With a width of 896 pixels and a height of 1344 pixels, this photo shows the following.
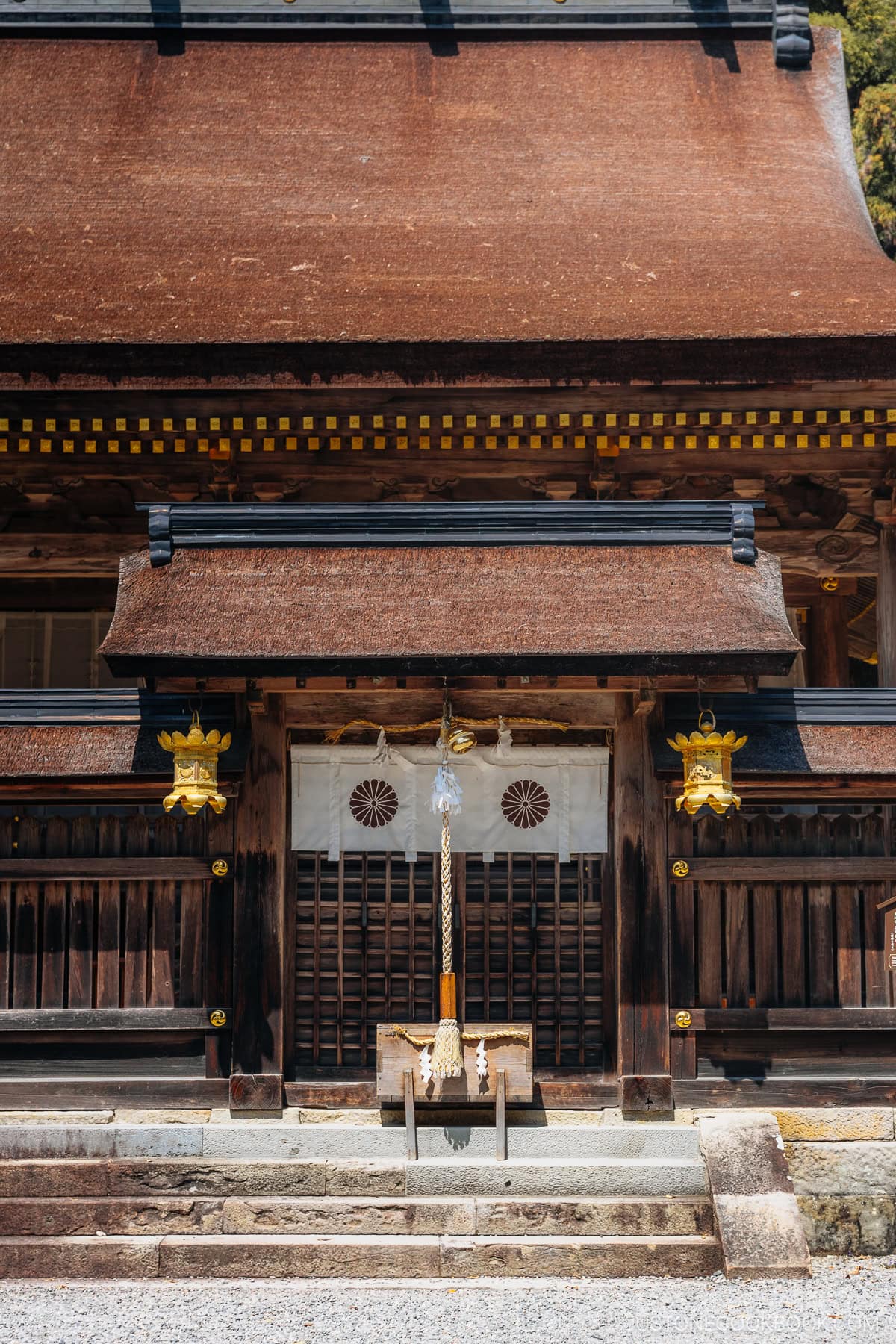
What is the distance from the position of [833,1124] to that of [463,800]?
2.84 meters

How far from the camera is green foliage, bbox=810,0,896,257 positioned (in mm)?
19297

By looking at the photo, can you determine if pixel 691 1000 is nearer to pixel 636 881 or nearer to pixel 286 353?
pixel 636 881

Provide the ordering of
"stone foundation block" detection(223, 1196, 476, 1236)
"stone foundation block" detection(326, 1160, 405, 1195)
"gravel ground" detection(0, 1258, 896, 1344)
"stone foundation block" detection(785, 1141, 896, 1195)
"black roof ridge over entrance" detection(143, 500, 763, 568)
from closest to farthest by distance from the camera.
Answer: "gravel ground" detection(0, 1258, 896, 1344)
"stone foundation block" detection(223, 1196, 476, 1236)
"stone foundation block" detection(326, 1160, 405, 1195)
"stone foundation block" detection(785, 1141, 896, 1195)
"black roof ridge over entrance" detection(143, 500, 763, 568)

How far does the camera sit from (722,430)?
31.0 ft

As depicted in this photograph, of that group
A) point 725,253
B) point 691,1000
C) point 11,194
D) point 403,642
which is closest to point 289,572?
point 403,642

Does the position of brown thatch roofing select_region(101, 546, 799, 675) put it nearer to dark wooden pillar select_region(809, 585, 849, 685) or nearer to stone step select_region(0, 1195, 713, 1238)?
stone step select_region(0, 1195, 713, 1238)

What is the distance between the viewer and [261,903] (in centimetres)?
876

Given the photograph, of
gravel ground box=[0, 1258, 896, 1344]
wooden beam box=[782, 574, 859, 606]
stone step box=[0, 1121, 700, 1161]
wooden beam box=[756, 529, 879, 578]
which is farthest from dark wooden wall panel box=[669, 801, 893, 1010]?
wooden beam box=[782, 574, 859, 606]

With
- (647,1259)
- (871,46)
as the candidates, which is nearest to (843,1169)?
(647,1259)

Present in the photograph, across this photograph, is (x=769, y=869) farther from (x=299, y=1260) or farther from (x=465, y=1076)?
(x=299, y=1260)

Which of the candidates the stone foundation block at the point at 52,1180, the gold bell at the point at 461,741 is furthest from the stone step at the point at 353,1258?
the gold bell at the point at 461,741

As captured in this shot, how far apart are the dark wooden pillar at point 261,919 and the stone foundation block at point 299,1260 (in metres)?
1.01

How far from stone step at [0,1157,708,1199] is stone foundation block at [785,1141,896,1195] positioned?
0.60 meters

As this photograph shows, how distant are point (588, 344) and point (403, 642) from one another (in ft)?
7.49
